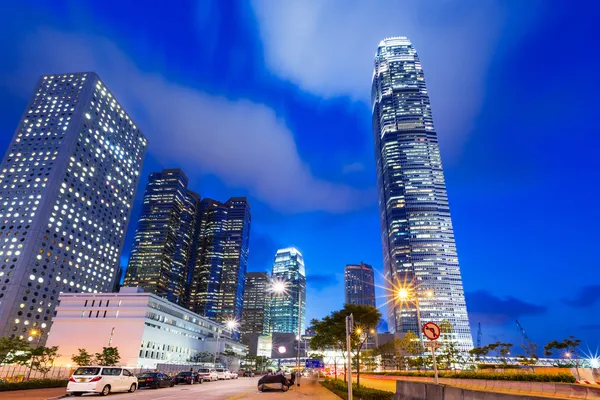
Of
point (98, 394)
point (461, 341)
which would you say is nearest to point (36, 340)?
point (98, 394)

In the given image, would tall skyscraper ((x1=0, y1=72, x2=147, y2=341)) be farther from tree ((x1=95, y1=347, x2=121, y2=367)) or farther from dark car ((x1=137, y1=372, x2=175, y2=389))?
dark car ((x1=137, y1=372, x2=175, y2=389))

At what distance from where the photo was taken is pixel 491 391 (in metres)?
9.88

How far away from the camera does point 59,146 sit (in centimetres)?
13962

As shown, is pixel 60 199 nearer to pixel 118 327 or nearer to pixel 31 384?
pixel 118 327

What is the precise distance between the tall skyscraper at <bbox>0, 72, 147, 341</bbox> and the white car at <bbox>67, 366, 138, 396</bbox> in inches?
4887

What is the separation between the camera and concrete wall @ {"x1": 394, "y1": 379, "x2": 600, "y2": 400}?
984 cm

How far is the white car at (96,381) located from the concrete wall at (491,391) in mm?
18635

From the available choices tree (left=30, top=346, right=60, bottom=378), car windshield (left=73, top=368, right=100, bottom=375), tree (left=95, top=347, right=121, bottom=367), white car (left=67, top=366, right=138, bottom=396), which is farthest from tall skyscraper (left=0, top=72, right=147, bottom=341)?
car windshield (left=73, top=368, right=100, bottom=375)

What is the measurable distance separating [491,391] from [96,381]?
23.0 metres

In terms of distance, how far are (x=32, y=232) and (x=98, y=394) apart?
131309 mm

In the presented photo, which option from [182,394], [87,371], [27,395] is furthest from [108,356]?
[182,394]

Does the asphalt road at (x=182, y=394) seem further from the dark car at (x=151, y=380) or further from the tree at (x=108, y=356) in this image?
the tree at (x=108, y=356)

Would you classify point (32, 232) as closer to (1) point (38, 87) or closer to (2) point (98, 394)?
(1) point (38, 87)

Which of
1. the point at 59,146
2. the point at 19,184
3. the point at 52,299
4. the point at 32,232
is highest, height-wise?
the point at 59,146
